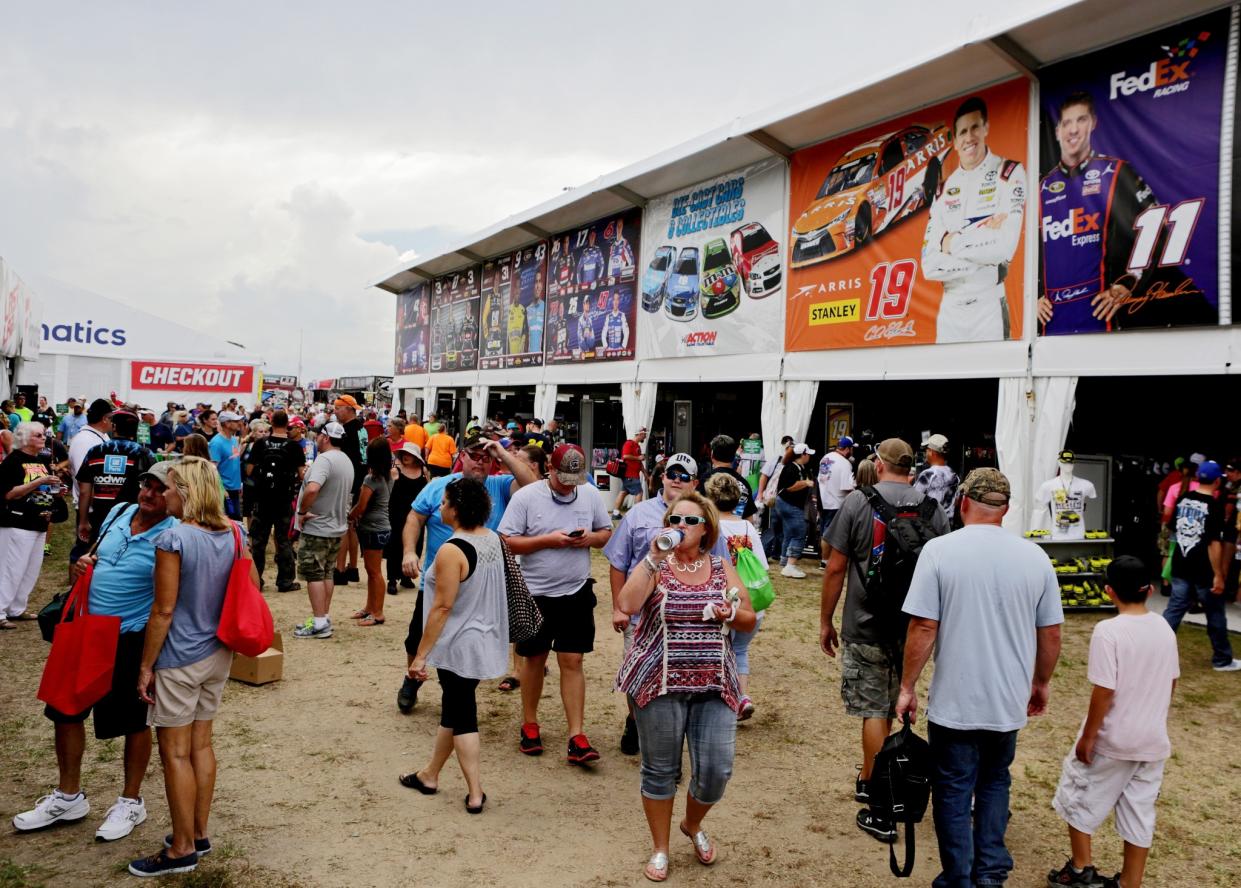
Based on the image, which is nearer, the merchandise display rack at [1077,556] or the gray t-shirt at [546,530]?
the gray t-shirt at [546,530]

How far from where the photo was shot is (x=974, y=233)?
10.4m

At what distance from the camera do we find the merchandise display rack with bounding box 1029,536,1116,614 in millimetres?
8711

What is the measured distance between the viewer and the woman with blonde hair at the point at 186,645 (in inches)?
123

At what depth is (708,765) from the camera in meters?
3.18

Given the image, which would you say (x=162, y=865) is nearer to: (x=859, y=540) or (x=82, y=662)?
(x=82, y=662)

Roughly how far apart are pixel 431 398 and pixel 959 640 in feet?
83.3

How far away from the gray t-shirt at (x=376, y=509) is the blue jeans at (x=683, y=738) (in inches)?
188

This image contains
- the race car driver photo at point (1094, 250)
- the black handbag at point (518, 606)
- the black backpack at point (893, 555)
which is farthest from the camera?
the race car driver photo at point (1094, 250)

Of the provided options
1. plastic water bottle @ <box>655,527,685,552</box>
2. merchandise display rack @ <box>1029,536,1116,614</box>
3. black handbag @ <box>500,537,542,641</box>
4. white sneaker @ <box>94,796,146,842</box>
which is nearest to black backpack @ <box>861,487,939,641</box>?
plastic water bottle @ <box>655,527,685,552</box>

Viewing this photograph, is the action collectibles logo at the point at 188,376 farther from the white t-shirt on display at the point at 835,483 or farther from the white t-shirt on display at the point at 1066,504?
the white t-shirt on display at the point at 1066,504

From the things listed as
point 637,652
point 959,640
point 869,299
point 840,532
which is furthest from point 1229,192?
point 637,652

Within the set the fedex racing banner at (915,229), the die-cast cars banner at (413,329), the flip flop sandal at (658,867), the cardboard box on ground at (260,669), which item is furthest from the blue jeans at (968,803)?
the die-cast cars banner at (413,329)

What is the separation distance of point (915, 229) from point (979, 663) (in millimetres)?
9361

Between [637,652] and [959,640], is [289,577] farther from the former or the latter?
[959,640]
